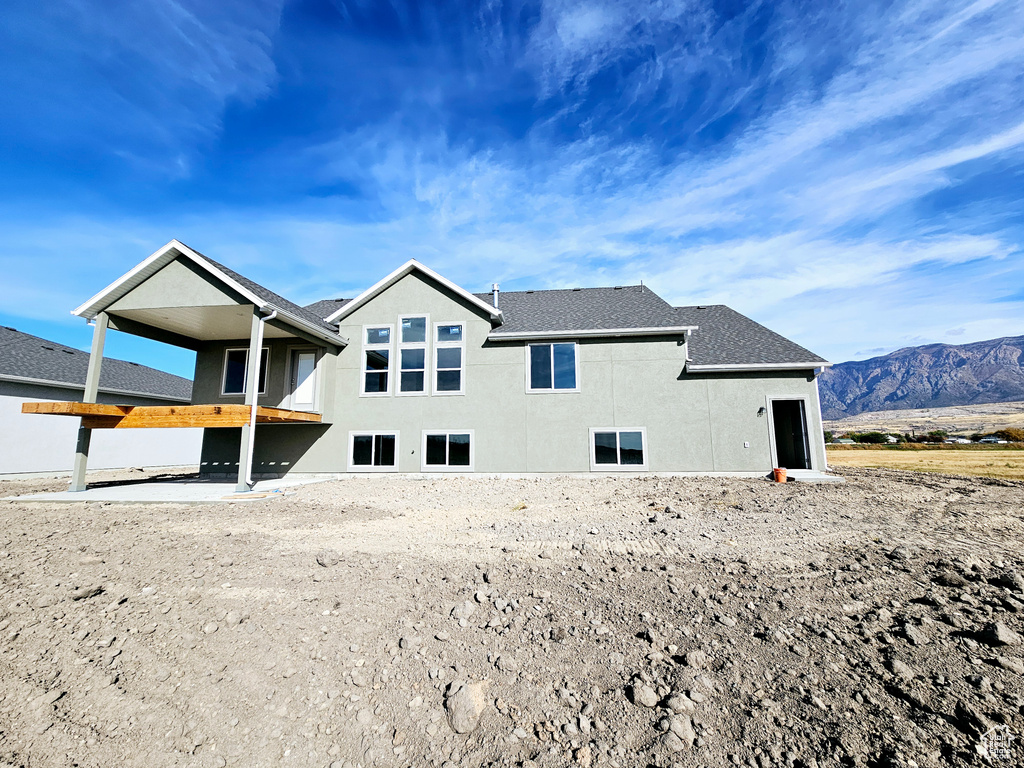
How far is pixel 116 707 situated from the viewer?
8.61ft

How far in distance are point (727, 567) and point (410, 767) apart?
3862mm

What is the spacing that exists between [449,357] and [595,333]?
4.90m

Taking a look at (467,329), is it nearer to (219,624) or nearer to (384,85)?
(384,85)

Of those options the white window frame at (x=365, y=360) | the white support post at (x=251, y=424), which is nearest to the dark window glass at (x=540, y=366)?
the white window frame at (x=365, y=360)

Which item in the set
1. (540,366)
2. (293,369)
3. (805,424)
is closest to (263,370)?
(293,369)

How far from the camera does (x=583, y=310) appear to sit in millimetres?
15320

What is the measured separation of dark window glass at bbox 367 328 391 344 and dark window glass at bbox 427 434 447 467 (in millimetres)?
3708

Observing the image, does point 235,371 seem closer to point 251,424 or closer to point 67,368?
point 251,424

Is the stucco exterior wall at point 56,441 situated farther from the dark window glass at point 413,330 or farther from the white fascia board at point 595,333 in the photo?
the white fascia board at point 595,333

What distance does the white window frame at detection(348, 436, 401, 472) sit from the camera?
1392 centimetres

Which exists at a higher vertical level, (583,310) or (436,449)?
(583,310)

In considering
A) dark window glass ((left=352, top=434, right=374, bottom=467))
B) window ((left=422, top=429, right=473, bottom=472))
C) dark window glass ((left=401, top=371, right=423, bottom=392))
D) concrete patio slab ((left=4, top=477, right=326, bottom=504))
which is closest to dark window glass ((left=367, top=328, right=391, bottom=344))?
dark window glass ((left=401, top=371, right=423, bottom=392))

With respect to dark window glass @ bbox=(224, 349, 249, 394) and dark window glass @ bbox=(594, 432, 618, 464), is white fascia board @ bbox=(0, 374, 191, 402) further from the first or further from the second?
dark window glass @ bbox=(594, 432, 618, 464)

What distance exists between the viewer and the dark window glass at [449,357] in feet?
46.5
